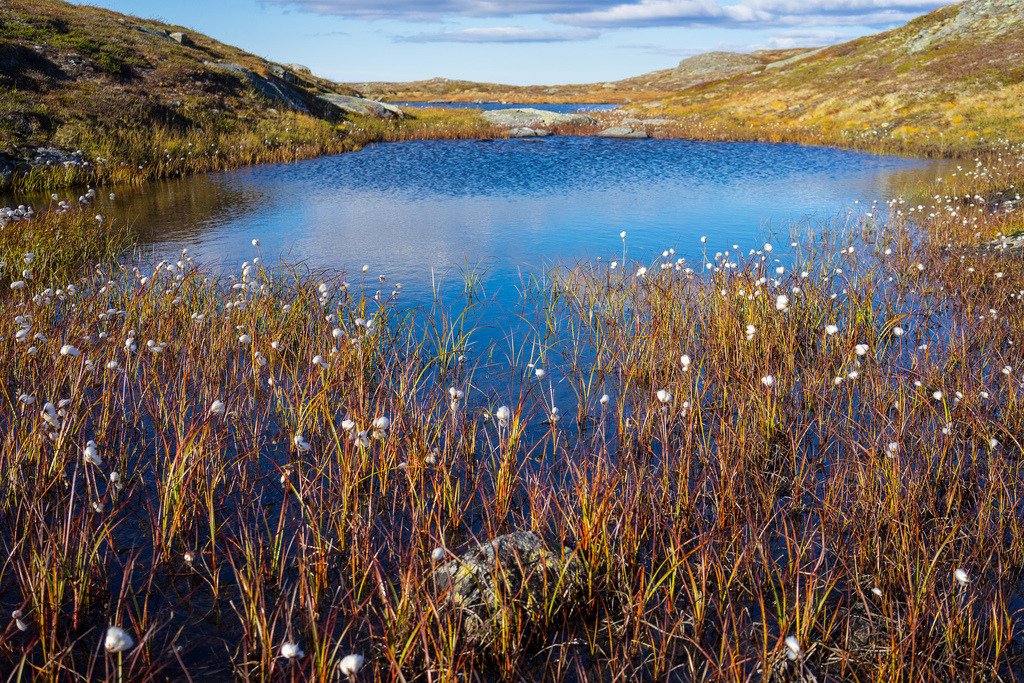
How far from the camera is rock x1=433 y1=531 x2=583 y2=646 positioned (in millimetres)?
3533

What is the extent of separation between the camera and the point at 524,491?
5215 mm

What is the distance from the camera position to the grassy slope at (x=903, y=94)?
1261 inches

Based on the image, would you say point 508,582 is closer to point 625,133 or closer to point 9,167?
point 9,167

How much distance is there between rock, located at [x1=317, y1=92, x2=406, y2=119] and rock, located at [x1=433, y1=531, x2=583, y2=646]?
147ft

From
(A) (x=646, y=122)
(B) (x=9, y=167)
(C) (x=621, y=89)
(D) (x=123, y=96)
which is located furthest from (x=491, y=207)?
(C) (x=621, y=89)

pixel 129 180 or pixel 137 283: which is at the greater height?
pixel 129 180

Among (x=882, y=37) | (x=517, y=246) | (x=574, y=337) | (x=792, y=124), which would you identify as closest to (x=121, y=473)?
(x=574, y=337)

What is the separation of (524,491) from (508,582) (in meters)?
1.64

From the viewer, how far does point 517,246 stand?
14.0 meters

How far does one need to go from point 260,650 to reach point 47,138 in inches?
903

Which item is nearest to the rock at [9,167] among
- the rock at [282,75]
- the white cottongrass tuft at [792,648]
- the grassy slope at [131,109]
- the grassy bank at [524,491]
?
the grassy slope at [131,109]

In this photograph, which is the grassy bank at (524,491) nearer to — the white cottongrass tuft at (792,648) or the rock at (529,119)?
the white cottongrass tuft at (792,648)

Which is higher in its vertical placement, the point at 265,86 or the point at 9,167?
the point at 265,86

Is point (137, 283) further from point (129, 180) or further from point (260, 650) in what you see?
point (129, 180)
